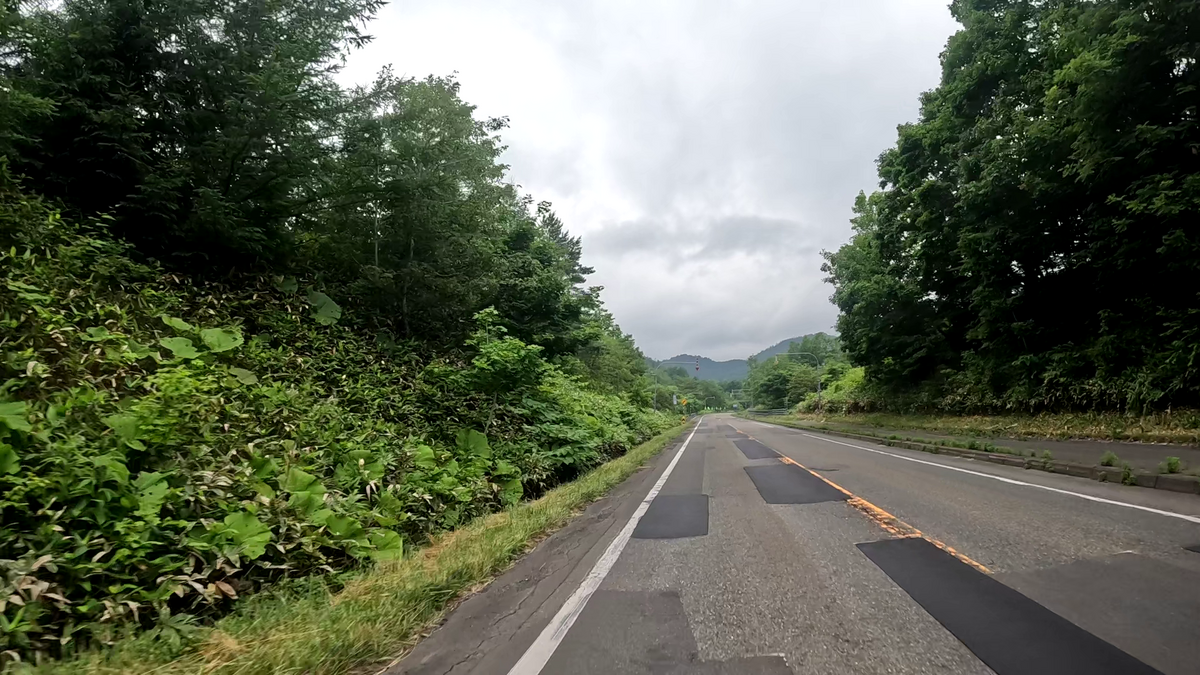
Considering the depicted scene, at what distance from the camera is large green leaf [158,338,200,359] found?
6.41 metres

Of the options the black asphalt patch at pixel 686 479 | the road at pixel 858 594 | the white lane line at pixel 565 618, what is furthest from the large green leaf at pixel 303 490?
the black asphalt patch at pixel 686 479

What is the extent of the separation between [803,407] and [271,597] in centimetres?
6063

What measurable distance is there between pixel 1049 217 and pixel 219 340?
21959 millimetres

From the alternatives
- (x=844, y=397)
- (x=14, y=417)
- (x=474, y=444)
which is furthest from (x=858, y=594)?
(x=844, y=397)

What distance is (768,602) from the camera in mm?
3830

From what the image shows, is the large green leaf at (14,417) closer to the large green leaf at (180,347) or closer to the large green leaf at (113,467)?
the large green leaf at (113,467)

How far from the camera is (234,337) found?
7.46 metres

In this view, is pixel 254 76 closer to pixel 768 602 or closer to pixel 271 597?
pixel 271 597

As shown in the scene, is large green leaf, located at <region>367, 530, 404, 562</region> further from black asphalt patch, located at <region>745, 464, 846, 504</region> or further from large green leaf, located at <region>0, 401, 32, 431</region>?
black asphalt patch, located at <region>745, 464, 846, 504</region>

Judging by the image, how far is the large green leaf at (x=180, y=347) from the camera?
6.41 meters

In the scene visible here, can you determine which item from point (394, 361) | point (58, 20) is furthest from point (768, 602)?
point (58, 20)

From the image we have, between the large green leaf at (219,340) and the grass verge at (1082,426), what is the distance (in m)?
16.6

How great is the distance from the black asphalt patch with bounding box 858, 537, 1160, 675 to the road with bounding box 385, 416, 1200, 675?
0.01 meters

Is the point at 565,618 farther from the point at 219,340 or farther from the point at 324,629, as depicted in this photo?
the point at 219,340
